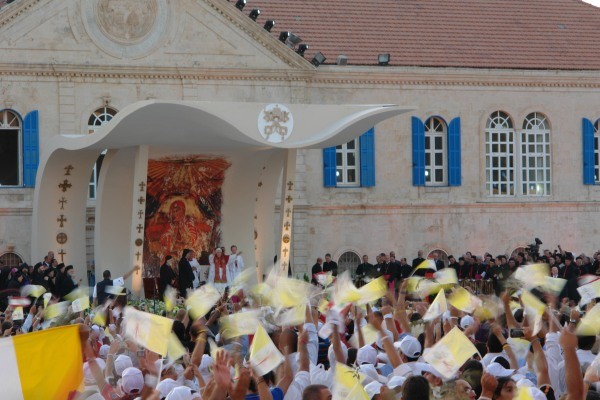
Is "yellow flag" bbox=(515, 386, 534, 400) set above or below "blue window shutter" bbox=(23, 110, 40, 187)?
below

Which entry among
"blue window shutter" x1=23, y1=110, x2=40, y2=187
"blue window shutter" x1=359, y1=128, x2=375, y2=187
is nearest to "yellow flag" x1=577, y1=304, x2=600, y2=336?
"blue window shutter" x1=23, y1=110, x2=40, y2=187

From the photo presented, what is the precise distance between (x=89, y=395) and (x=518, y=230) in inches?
1231

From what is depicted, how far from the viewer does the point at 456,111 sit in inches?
1518

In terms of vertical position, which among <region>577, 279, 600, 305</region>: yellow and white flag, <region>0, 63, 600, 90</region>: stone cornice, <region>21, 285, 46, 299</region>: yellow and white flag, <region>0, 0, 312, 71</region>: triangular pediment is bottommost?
<region>21, 285, 46, 299</region>: yellow and white flag

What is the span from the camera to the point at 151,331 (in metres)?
9.97

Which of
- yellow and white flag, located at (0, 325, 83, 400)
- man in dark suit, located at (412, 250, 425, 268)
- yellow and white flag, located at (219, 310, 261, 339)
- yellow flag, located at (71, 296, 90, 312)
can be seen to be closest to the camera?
yellow and white flag, located at (0, 325, 83, 400)

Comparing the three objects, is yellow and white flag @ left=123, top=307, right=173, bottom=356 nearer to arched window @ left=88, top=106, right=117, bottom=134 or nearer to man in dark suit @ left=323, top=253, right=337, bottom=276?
man in dark suit @ left=323, top=253, right=337, bottom=276

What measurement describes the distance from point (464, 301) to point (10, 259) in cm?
2276

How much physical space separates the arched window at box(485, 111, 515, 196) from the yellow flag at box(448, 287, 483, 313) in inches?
1003

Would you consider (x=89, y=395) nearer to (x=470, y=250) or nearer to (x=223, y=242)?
(x=223, y=242)

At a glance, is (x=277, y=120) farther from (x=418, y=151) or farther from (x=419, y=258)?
(x=418, y=151)

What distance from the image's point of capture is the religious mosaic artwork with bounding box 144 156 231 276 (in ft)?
105

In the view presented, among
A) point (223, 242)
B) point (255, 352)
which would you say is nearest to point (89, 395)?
point (255, 352)

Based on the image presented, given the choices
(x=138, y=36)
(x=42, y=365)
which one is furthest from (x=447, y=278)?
(x=138, y=36)
